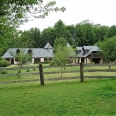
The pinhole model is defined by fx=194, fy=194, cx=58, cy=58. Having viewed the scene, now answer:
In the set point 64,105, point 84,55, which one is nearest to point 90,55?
point 84,55

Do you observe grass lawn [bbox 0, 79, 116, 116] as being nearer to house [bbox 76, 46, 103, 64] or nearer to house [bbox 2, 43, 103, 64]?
house [bbox 2, 43, 103, 64]

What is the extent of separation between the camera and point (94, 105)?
6418 millimetres

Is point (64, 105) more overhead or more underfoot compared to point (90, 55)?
more underfoot

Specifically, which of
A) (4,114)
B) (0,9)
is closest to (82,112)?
(4,114)

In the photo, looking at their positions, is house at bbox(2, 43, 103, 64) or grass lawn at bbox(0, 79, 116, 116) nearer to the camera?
grass lawn at bbox(0, 79, 116, 116)

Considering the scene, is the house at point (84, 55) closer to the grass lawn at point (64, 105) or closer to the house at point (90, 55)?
the house at point (90, 55)

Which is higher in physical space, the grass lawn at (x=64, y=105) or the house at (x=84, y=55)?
the house at (x=84, y=55)

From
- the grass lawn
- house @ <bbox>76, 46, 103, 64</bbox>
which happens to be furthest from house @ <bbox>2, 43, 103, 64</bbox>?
the grass lawn

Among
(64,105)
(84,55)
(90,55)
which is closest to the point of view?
(64,105)

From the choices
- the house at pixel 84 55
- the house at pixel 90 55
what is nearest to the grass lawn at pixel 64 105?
the house at pixel 84 55

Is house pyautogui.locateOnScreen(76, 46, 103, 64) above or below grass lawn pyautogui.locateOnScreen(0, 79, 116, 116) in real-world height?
above

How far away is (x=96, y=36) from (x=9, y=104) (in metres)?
77.2

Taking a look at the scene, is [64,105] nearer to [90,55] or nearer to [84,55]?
[90,55]

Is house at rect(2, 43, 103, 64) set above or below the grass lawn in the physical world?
above
